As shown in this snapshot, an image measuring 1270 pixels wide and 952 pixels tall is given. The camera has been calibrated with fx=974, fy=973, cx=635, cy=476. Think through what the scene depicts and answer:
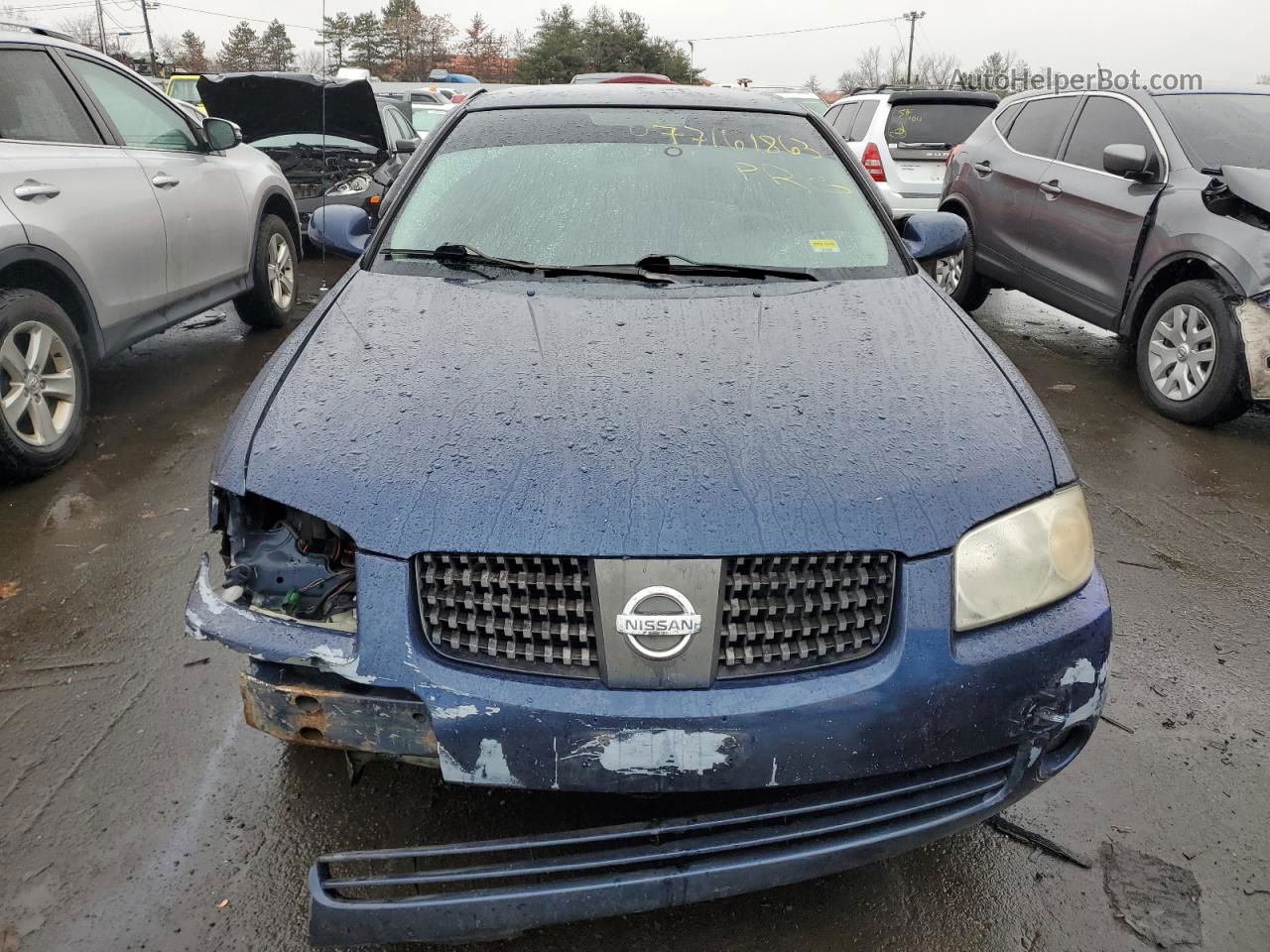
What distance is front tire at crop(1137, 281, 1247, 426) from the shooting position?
4.75 meters

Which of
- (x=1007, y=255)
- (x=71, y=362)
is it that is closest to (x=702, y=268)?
(x=71, y=362)

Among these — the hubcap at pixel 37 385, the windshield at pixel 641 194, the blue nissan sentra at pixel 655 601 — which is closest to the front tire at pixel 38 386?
the hubcap at pixel 37 385

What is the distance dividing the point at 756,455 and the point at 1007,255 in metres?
5.31

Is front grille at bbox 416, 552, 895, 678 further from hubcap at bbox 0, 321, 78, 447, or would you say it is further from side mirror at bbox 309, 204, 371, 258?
hubcap at bbox 0, 321, 78, 447

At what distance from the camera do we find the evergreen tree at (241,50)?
2416 inches

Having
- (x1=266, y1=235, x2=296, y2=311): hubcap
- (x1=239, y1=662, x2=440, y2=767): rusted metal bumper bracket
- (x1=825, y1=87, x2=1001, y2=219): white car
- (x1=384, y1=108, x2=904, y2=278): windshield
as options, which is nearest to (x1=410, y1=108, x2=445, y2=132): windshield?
(x1=825, y1=87, x2=1001, y2=219): white car

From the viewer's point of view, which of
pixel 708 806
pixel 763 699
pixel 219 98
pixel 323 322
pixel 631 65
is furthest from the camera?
pixel 631 65

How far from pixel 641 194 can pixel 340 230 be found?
→ 1.12 meters

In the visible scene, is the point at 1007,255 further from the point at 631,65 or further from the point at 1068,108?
the point at 631,65

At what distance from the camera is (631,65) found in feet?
174

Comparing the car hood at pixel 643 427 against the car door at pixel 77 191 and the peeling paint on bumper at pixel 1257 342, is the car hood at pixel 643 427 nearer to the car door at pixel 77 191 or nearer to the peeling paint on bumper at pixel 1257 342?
the car door at pixel 77 191

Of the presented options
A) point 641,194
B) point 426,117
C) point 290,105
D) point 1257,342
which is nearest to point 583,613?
point 641,194

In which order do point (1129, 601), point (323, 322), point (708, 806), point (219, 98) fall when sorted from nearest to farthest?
point (708, 806)
point (323, 322)
point (1129, 601)
point (219, 98)

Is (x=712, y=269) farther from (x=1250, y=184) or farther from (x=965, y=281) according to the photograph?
(x=965, y=281)
